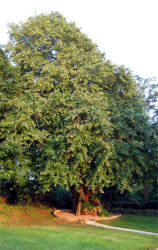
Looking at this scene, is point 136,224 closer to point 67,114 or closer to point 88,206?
point 88,206

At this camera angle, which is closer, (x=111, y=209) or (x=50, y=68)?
(x=50, y=68)

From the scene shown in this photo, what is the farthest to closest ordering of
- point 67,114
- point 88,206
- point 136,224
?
point 88,206 < point 136,224 < point 67,114

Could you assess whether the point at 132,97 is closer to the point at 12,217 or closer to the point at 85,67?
the point at 85,67

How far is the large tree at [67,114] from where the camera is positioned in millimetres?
14312

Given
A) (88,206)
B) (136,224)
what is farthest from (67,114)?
(136,224)

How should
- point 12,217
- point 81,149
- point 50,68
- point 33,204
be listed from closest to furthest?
point 81,149 → point 50,68 → point 12,217 → point 33,204

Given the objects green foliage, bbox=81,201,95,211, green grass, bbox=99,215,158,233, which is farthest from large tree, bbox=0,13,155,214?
green grass, bbox=99,215,158,233

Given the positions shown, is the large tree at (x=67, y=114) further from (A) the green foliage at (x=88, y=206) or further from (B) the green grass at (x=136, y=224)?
(B) the green grass at (x=136, y=224)

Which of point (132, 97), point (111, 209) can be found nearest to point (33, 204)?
point (111, 209)

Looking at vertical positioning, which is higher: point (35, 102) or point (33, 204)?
point (35, 102)

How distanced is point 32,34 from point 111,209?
17834 mm

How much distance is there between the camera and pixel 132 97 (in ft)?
60.5

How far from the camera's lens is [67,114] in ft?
48.4

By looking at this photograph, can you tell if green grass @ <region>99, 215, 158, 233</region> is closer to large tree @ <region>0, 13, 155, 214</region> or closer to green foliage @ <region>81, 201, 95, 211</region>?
green foliage @ <region>81, 201, 95, 211</region>
